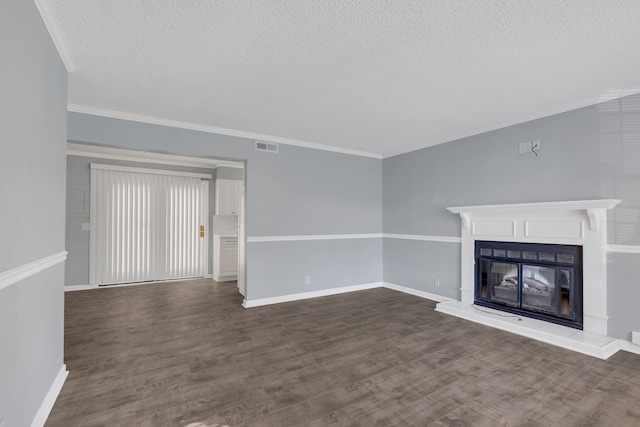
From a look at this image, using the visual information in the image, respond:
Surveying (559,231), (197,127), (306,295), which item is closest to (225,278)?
(306,295)

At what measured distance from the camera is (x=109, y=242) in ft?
19.3

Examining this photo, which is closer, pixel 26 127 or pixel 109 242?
pixel 26 127

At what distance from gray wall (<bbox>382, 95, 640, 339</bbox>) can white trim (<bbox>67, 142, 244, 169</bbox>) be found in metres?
3.24

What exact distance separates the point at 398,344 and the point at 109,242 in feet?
19.0

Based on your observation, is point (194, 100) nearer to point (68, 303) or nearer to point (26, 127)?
point (26, 127)

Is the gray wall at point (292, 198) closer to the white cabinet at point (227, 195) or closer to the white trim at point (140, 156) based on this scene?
the white trim at point (140, 156)

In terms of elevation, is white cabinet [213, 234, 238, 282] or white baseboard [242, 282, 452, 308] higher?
white cabinet [213, 234, 238, 282]

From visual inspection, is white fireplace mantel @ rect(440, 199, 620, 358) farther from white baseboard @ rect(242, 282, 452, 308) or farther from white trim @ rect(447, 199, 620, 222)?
white baseboard @ rect(242, 282, 452, 308)

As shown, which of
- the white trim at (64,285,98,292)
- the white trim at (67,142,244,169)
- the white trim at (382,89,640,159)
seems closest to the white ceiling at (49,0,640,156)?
the white trim at (382,89,640,159)

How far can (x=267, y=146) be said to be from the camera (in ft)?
15.4

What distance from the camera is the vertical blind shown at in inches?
229

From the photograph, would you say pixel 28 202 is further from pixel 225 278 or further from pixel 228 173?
pixel 228 173

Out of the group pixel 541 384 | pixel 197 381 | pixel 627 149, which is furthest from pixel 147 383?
pixel 627 149

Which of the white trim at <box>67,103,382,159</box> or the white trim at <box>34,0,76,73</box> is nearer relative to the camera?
the white trim at <box>34,0,76,73</box>
